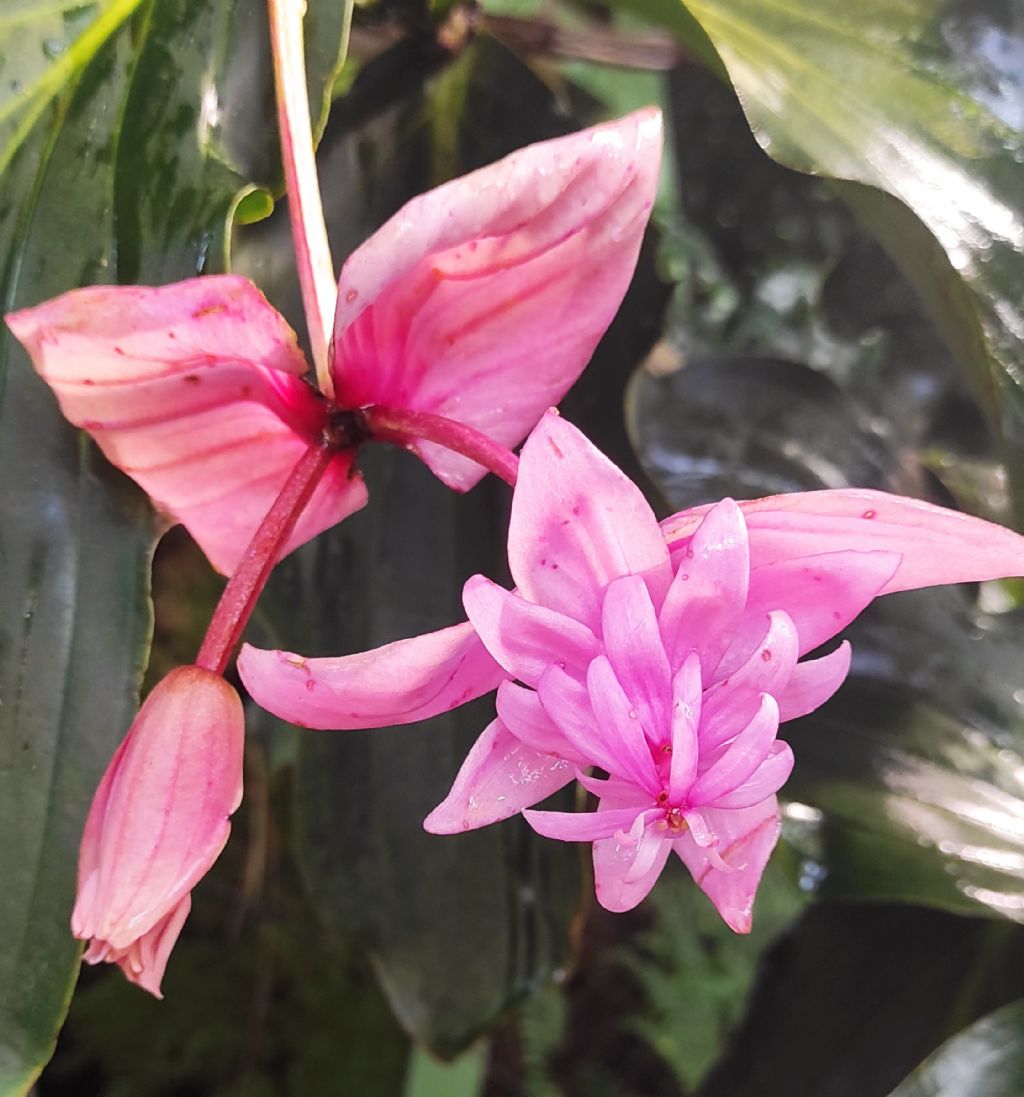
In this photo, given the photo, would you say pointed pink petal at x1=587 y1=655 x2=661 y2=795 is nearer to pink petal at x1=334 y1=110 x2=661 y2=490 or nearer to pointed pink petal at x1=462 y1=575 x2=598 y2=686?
pointed pink petal at x1=462 y1=575 x2=598 y2=686

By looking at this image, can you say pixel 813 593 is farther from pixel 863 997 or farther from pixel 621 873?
pixel 863 997

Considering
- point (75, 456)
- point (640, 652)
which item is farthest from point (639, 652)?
point (75, 456)

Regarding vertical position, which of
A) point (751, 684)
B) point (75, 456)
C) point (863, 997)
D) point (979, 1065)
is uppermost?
point (751, 684)

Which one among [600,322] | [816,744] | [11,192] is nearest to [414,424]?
[600,322]

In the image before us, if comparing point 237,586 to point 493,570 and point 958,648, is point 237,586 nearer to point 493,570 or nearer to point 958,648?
point 493,570

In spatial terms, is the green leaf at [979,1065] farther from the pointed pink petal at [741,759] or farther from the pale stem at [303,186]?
the pale stem at [303,186]

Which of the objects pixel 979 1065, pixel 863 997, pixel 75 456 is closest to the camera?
pixel 75 456

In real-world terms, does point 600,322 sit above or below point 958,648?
above
